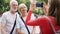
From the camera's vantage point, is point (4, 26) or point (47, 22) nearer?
point (47, 22)

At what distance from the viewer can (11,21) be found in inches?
95.7

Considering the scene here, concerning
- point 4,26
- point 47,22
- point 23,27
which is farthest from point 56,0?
point 4,26

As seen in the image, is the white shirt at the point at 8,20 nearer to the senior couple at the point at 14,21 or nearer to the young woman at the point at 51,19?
the senior couple at the point at 14,21

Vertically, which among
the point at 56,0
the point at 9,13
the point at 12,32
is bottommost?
the point at 12,32

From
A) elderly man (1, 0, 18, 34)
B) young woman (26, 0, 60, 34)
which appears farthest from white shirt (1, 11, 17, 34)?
young woman (26, 0, 60, 34)

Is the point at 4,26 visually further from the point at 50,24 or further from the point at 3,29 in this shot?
the point at 50,24

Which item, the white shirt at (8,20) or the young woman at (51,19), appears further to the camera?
the white shirt at (8,20)

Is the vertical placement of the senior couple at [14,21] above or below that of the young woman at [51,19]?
below

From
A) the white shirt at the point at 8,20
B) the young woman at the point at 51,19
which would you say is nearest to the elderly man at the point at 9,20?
the white shirt at the point at 8,20

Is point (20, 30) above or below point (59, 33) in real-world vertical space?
below

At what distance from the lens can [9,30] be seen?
2404 mm

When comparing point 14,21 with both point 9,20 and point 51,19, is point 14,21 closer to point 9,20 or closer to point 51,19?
point 9,20

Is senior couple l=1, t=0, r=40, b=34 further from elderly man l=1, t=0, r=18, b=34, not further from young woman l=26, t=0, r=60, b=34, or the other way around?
young woman l=26, t=0, r=60, b=34

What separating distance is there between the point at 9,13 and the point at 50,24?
1.18 m
